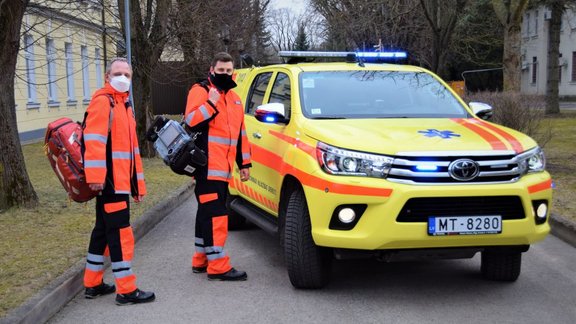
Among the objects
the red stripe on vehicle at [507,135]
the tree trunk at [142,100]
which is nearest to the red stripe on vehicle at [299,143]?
the red stripe on vehicle at [507,135]

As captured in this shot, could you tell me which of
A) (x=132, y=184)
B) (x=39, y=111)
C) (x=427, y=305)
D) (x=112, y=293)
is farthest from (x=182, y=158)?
(x=39, y=111)

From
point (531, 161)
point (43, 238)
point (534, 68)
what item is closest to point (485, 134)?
point (531, 161)

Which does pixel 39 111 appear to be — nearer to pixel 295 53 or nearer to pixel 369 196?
pixel 295 53

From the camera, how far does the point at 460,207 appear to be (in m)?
4.67

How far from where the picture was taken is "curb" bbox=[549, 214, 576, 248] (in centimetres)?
707

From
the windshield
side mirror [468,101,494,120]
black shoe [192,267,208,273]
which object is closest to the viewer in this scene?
the windshield

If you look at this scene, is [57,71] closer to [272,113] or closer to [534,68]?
[272,113]

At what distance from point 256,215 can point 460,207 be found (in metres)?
2.35

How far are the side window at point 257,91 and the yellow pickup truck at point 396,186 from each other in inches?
48.6

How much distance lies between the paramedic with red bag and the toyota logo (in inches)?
93.1

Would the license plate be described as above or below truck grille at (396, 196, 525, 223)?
below

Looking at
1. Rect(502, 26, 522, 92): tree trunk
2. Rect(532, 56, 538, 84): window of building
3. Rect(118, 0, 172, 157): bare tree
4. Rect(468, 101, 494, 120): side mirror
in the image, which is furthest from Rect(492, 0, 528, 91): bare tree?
Rect(532, 56, 538, 84): window of building

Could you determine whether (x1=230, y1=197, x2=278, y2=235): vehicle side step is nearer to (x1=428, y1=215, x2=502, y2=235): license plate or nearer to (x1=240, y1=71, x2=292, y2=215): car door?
(x1=240, y1=71, x2=292, y2=215): car door

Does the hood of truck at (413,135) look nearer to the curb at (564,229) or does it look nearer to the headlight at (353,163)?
the headlight at (353,163)
